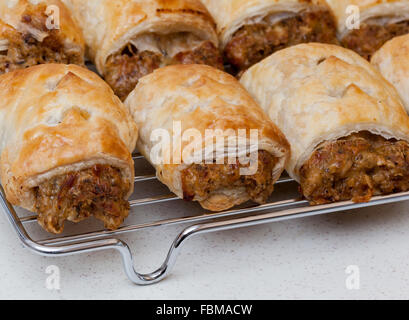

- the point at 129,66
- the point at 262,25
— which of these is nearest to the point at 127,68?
the point at 129,66

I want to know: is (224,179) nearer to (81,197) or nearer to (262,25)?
(81,197)

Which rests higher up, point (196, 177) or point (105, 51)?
point (105, 51)

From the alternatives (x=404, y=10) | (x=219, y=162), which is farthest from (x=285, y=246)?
(x=404, y=10)

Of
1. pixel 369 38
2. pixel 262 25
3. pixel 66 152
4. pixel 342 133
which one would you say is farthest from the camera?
pixel 369 38

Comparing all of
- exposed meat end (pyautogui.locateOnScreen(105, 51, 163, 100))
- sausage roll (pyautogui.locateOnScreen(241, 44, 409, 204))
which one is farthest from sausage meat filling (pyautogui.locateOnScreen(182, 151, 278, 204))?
exposed meat end (pyautogui.locateOnScreen(105, 51, 163, 100))

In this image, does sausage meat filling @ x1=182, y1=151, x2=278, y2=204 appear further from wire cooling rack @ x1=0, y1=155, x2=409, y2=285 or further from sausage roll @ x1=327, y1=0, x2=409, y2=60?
sausage roll @ x1=327, y1=0, x2=409, y2=60

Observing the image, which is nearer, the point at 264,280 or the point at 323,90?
the point at 264,280
